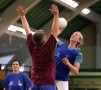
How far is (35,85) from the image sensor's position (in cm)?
494

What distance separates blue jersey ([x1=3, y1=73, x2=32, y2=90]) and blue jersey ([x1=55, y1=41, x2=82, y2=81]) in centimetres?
245

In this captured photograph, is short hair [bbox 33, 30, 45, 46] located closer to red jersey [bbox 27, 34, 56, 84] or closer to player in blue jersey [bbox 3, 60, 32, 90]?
red jersey [bbox 27, 34, 56, 84]

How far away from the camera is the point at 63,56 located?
5.71 meters

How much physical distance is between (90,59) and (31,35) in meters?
8.22

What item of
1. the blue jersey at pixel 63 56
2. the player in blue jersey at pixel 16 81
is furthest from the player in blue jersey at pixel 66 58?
the player in blue jersey at pixel 16 81

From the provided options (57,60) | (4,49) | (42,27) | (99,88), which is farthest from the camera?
(42,27)

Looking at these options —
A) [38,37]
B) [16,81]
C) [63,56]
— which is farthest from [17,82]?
[38,37]

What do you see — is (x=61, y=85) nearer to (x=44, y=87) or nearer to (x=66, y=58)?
(x=66, y=58)

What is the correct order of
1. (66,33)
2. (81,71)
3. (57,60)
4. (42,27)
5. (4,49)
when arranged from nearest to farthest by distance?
(57,60)
(81,71)
(4,49)
(42,27)
(66,33)

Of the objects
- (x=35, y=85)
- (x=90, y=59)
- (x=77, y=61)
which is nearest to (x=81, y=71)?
(x=90, y=59)

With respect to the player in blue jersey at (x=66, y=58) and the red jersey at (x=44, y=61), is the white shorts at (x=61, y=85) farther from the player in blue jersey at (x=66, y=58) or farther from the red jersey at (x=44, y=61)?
the red jersey at (x=44, y=61)

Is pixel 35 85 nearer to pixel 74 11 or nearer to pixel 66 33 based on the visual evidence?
pixel 74 11

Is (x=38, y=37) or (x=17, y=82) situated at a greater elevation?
(x=38, y=37)

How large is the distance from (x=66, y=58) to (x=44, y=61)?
88 cm
